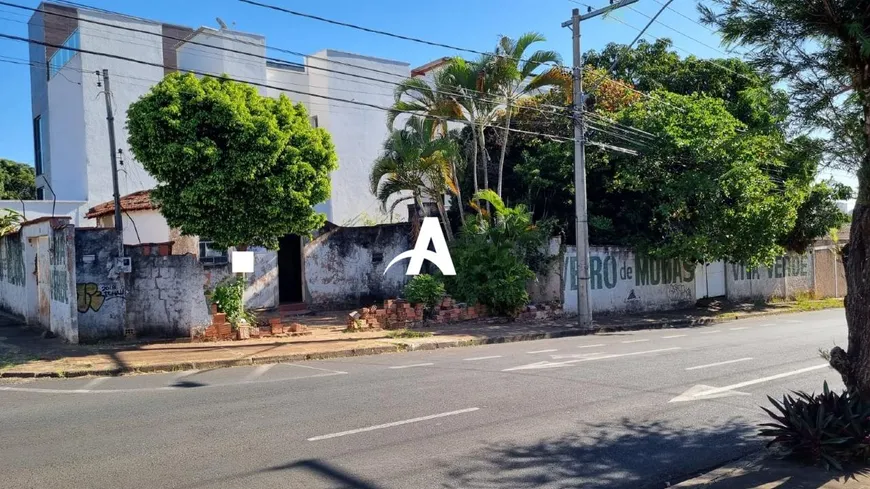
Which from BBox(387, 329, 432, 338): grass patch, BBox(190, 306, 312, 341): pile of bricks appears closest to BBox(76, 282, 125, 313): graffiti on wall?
BBox(190, 306, 312, 341): pile of bricks

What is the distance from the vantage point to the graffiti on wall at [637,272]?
21453 millimetres

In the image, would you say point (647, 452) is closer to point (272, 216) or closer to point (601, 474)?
point (601, 474)

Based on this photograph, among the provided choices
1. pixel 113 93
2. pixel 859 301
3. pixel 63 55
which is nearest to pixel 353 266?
pixel 113 93

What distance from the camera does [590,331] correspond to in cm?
1831

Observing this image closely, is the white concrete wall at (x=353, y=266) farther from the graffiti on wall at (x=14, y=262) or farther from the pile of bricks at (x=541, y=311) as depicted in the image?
the graffiti on wall at (x=14, y=262)

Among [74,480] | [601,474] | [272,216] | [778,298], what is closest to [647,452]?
[601,474]

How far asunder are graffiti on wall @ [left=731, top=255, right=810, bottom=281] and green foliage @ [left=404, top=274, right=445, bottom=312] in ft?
45.6

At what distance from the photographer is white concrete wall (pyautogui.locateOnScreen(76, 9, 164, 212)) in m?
27.6

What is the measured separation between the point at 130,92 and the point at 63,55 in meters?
3.91

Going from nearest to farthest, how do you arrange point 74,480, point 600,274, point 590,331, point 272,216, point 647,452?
point 74,480, point 647,452, point 272,216, point 590,331, point 600,274

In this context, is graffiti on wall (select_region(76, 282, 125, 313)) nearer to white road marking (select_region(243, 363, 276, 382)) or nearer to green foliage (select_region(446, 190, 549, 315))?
white road marking (select_region(243, 363, 276, 382))

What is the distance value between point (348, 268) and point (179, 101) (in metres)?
9.65

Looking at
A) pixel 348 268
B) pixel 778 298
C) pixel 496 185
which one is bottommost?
pixel 778 298

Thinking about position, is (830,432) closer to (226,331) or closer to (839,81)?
(839,81)
